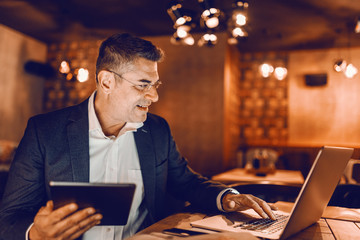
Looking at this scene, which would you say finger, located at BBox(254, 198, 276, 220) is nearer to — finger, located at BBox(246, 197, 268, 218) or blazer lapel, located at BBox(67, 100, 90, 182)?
finger, located at BBox(246, 197, 268, 218)

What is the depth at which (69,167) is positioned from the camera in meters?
1.48

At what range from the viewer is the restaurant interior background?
541cm

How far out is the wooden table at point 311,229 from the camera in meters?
1.04

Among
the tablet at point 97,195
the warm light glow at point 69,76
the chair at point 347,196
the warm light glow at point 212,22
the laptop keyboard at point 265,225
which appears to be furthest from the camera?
the warm light glow at point 69,76

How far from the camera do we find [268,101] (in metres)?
7.63

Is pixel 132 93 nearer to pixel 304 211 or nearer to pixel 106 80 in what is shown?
pixel 106 80

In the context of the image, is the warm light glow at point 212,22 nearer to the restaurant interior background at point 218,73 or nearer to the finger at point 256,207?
the restaurant interior background at point 218,73

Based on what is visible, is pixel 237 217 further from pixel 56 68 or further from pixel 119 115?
pixel 56 68

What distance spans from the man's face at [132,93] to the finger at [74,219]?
0.71 metres

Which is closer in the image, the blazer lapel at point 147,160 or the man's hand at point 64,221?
the man's hand at point 64,221

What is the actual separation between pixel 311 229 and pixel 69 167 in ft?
3.42

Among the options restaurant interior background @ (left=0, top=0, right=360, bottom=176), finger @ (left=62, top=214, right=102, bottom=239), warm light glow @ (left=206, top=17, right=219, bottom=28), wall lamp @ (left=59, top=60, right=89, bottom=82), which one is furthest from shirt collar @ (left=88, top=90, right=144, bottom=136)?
wall lamp @ (left=59, top=60, right=89, bottom=82)

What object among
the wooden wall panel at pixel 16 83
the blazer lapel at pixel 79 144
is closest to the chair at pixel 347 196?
the blazer lapel at pixel 79 144

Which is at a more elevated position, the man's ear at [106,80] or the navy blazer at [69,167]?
the man's ear at [106,80]
